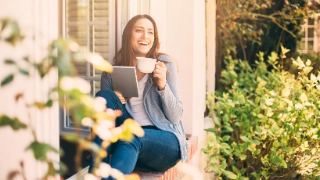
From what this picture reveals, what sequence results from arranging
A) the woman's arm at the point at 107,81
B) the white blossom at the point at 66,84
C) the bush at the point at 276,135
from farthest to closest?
the bush at the point at 276,135 < the woman's arm at the point at 107,81 < the white blossom at the point at 66,84

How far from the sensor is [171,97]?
2828 mm

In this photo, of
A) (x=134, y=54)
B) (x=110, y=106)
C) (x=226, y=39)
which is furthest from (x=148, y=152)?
(x=226, y=39)

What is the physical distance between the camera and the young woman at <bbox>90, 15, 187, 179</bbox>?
104 inches

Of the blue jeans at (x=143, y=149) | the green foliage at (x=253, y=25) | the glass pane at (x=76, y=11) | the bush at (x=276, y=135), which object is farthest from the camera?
the green foliage at (x=253, y=25)

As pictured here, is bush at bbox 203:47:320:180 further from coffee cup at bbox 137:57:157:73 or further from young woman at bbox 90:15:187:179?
coffee cup at bbox 137:57:157:73

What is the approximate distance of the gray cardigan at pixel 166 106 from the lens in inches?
113

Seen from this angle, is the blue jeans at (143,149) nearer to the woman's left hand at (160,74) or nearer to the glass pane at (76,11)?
the woman's left hand at (160,74)

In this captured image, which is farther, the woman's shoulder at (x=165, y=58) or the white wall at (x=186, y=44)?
the white wall at (x=186, y=44)

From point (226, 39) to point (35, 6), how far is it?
19.3 ft

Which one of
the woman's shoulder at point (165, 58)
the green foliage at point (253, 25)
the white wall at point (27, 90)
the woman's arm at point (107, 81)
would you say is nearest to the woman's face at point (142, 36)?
the woman's shoulder at point (165, 58)

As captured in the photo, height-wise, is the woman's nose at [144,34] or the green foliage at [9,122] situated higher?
the woman's nose at [144,34]

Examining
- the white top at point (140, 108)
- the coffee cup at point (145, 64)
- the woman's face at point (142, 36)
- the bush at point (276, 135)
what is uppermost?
the woman's face at point (142, 36)

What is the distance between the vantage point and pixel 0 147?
1.45 meters

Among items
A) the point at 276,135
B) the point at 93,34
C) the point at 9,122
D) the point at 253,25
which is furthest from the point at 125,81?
the point at 253,25
